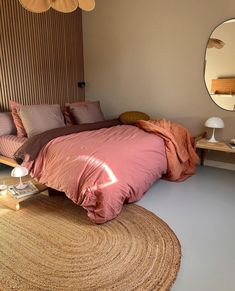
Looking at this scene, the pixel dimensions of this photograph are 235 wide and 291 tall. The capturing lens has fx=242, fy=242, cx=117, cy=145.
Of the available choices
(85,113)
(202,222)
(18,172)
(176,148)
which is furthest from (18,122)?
(202,222)

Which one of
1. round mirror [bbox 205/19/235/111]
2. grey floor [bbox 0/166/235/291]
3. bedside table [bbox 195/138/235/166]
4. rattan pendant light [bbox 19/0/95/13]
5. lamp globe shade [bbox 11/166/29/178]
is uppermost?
rattan pendant light [bbox 19/0/95/13]

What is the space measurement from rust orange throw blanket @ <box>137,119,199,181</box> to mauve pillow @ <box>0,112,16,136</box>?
1835 millimetres

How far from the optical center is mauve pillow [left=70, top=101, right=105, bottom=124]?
3.80 metres

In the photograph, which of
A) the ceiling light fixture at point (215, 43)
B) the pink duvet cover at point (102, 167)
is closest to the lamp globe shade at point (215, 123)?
the pink duvet cover at point (102, 167)

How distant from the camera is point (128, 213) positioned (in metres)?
2.33

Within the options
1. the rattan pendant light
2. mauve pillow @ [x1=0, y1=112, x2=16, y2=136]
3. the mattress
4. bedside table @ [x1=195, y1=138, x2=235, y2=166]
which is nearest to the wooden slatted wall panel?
mauve pillow @ [x1=0, y1=112, x2=16, y2=136]

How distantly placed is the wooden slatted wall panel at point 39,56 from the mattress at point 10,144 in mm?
697

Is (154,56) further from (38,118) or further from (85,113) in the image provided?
(38,118)

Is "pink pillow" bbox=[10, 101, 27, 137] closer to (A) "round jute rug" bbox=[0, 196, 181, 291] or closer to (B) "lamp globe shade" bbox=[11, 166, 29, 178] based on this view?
(B) "lamp globe shade" bbox=[11, 166, 29, 178]

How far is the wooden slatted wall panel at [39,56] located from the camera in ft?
12.2

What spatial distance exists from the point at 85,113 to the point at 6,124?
117 centimetres

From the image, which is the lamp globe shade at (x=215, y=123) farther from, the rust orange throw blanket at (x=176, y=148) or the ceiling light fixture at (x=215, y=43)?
the ceiling light fixture at (x=215, y=43)

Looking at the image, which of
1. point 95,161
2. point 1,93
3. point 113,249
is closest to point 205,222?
point 113,249

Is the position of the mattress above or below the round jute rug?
above
